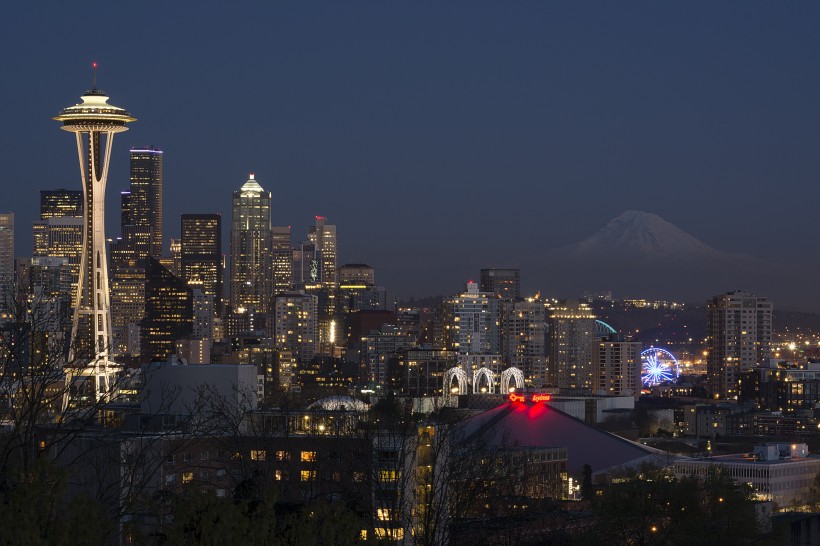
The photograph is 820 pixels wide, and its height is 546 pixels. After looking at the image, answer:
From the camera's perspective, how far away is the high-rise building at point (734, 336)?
192m

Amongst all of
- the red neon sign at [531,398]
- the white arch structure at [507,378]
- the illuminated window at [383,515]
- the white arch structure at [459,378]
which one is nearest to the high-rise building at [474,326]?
the white arch structure at [507,378]

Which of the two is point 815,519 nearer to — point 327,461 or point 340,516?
point 327,461

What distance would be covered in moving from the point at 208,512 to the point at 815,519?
88.4ft

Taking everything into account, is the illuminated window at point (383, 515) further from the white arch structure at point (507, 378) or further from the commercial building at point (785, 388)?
the commercial building at point (785, 388)

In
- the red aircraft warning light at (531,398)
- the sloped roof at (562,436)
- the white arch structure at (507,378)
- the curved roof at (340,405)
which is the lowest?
the sloped roof at (562,436)

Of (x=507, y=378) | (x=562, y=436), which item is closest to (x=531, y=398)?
(x=562, y=436)

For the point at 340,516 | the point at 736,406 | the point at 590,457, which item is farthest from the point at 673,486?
the point at 736,406

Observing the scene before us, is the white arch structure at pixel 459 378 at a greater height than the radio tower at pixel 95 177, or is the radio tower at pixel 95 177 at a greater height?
the radio tower at pixel 95 177

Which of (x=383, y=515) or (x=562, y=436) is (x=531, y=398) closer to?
(x=562, y=436)

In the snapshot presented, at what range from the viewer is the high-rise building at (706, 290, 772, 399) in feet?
628

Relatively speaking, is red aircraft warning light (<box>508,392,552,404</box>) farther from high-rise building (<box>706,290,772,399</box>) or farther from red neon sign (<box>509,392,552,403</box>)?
high-rise building (<box>706,290,772,399</box>)

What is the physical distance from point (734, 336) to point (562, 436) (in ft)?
320

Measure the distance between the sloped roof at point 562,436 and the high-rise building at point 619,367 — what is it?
80.4m

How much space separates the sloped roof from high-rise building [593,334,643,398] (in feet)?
264
